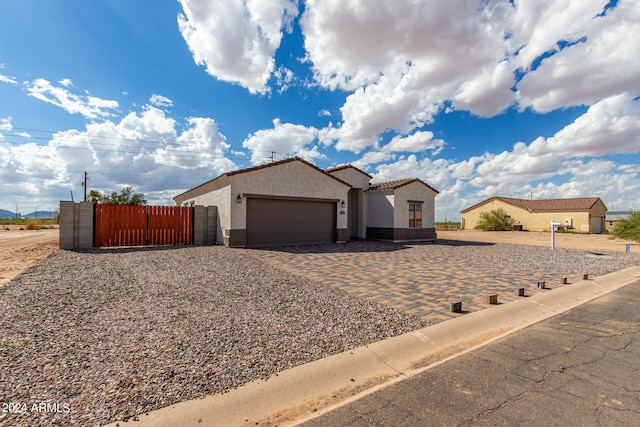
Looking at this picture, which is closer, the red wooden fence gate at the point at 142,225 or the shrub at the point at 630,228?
the red wooden fence gate at the point at 142,225

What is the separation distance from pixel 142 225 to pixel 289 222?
6.94m

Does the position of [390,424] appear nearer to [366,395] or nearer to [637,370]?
[366,395]

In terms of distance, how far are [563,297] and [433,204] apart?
580 inches

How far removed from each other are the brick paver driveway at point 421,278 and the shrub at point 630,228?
734 inches

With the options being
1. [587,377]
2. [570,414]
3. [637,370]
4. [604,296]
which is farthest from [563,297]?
[570,414]

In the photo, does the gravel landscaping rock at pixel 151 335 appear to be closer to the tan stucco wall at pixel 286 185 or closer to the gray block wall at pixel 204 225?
the tan stucco wall at pixel 286 185

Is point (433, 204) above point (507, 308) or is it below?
above

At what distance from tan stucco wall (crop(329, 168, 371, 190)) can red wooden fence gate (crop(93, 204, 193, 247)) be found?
9.86 meters

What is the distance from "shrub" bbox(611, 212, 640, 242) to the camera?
2138 cm

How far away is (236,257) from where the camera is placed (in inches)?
421

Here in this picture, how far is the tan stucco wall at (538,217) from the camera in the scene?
38.8 meters

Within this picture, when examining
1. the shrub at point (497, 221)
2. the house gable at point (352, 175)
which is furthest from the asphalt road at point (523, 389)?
the shrub at point (497, 221)

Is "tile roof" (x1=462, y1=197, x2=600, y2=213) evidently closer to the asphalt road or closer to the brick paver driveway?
the brick paver driveway

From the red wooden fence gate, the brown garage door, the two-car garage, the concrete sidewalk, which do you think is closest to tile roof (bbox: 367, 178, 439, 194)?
the two-car garage
